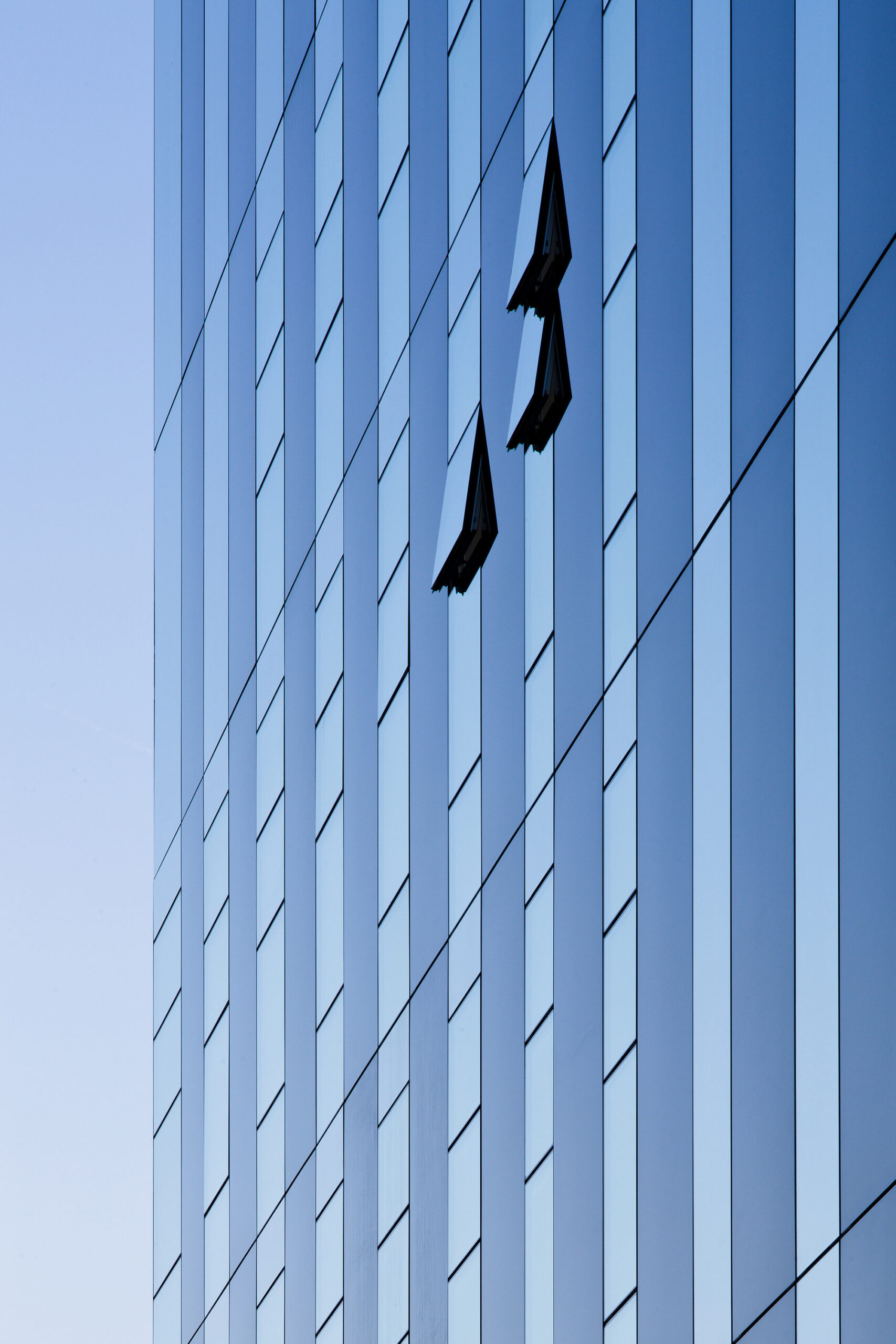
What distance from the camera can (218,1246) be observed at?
1169 inches

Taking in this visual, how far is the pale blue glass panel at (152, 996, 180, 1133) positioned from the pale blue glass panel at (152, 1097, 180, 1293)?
1.30 ft

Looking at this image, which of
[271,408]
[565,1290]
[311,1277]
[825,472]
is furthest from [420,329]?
[311,1277]

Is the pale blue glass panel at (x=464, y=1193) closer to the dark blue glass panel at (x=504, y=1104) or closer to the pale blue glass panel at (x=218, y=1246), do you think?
the dark blue glass panel at (x=504, y=1104)

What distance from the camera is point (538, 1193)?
17906 mm

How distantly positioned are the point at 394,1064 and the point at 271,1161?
5.77 meters

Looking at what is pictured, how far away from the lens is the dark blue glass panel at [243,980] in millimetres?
28250

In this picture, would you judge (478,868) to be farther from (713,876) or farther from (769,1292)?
(769,1292)

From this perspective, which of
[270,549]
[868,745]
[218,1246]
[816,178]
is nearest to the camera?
[868,745]

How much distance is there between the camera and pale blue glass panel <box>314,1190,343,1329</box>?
24188 millimetres

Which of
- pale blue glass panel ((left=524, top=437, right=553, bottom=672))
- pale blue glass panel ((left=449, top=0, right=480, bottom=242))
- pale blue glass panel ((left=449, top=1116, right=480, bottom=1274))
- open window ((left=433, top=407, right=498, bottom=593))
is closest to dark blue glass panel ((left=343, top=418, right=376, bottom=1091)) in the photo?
open window ((left=433, top=407, right=498, bottom=593))

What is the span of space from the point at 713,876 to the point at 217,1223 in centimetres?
1869

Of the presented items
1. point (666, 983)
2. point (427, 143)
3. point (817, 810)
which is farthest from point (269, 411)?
point (817, 810)

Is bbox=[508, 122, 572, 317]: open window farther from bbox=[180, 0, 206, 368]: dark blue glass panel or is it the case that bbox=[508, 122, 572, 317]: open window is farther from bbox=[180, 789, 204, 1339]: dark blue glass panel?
bbox=[180, 789, 204, 1339]: dark blue glass panel

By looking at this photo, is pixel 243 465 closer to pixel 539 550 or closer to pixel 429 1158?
pixel 539 550
